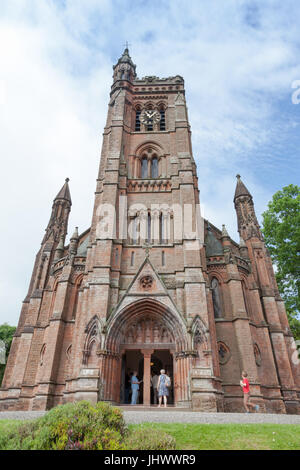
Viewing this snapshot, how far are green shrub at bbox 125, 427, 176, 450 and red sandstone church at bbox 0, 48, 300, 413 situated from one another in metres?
9.62

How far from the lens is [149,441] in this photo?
19.5ft

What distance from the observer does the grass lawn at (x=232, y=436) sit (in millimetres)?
6461

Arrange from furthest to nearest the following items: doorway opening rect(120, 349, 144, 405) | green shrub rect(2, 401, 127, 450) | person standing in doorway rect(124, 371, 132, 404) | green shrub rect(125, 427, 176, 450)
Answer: doorway opening rect(120, 349, 144, 405) → person standing in doorway rect(124, 371, 132, 404) → green shrub rect(125, 427, 176, 450) → green shrub rect(2, 401, 127, 450)

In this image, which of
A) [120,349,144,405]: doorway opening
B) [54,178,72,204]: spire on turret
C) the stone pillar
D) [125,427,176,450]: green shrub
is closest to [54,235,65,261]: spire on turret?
[54,178,72,204]: spire on turret

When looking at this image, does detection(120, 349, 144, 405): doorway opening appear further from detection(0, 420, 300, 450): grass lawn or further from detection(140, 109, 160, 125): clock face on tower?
detection(140, 109, 160, 125): clock face on tower

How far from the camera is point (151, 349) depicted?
57.2 feet

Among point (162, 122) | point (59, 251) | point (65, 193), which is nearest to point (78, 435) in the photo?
point (59, 251)

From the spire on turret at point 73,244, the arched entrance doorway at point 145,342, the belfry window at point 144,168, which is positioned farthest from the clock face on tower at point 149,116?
the arched entrance doorway at point 145,342

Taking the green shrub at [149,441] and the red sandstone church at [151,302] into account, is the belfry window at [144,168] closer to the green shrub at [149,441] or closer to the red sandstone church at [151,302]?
the red sandstone church at [151,302]

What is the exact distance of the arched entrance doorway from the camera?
16.1 meters

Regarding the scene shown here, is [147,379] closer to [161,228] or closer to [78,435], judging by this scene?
[161,228]

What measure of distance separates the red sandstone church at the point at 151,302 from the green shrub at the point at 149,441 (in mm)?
9621
